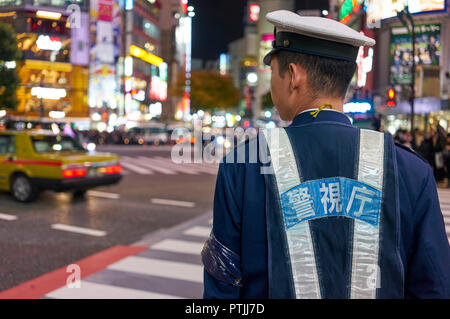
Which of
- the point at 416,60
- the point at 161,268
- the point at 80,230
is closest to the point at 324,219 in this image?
the point at 161,268

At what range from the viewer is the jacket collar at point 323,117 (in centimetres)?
165

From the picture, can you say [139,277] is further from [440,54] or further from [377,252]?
[440,54]

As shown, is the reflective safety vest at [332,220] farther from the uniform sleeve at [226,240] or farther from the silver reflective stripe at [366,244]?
the uniform sleeve at [226,240]

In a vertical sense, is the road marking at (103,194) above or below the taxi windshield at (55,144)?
below

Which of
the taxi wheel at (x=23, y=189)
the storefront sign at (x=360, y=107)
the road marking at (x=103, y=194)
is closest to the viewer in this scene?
the taxi wheel at (x=23, y=189)

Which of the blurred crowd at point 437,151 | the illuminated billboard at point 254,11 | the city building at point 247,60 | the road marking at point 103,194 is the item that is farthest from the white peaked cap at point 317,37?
the illuminated billboard at point 254,11

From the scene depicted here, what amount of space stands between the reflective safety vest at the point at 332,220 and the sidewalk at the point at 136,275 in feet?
11.9

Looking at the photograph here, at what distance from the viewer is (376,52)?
33.5m
